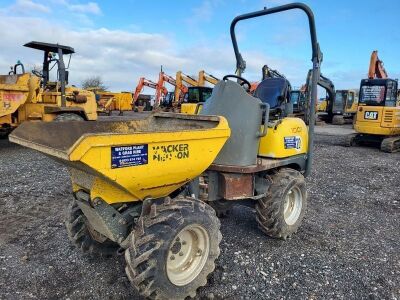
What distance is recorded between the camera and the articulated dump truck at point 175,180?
2.34m

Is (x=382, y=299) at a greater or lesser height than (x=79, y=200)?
lesser

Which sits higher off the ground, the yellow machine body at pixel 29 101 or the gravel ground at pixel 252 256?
the yellow machine body at pixel 29 101

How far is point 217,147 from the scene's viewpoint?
9.41 feet

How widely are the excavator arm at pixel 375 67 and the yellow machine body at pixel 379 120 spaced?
3.12 meters

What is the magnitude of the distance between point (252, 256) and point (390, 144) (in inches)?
337

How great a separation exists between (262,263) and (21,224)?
9.08 feet

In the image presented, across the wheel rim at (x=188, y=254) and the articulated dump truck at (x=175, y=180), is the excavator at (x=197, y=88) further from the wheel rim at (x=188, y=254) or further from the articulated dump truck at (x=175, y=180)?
the wheel rim at (x=188, y=254)

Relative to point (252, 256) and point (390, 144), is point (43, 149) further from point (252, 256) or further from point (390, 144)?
point (390, 144)

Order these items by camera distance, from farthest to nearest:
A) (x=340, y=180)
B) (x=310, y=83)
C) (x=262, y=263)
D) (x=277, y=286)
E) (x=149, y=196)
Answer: (x=340, y=180) < (x=310, y=83) < (x=262, y=263) < (x=277, y=286) < (x=149, y=196)

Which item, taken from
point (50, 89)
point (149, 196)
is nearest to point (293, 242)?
point (149, 196)

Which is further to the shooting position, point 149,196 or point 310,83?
point 310,83

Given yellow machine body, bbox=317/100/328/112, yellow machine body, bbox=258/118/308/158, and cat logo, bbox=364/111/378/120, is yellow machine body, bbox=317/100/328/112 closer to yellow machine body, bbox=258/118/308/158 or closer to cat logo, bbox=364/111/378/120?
cat logo, bbox=364/111/378/120

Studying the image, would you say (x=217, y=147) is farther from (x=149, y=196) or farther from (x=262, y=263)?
(x=262, y=263)

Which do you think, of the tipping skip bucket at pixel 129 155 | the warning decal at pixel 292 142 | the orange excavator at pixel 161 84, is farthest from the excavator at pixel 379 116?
the orange excavator at pixel 161 84
